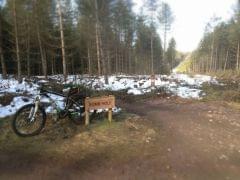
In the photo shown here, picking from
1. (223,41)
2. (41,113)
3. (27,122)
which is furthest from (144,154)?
(223,41)

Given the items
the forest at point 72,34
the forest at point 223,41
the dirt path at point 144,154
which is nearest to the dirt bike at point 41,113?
the dirt path at point 144,154

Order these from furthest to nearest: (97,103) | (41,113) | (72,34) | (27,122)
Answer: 1. (72,34)
2. (97,103)
3. (41,113)
4. (27,122)

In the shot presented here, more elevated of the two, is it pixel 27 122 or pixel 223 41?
pixel 223 41

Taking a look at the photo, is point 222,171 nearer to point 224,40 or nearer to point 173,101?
point 173,101

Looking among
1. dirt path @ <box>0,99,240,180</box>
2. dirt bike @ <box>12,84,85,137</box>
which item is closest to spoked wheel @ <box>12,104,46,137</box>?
dirt bike @ <box>12,84,85,137</box>

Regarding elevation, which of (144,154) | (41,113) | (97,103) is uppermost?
(97,103)

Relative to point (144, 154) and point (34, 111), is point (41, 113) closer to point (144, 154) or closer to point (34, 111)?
point (34, 111)

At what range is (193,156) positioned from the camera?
732 centimetres

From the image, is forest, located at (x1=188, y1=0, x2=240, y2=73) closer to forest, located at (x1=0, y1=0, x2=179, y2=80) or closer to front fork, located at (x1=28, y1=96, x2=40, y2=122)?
forest, located at (x1=0, y1=0, x2=179, y2=80)

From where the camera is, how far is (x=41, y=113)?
855 centimetres

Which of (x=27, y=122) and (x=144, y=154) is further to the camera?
(x=27, y=122)

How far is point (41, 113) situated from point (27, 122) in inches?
18.3

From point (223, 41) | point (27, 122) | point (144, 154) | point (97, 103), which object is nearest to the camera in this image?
point (144, 154)

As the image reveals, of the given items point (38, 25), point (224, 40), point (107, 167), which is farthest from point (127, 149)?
point (224, 40)
